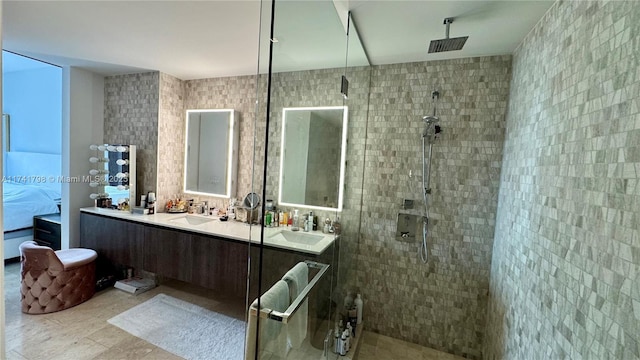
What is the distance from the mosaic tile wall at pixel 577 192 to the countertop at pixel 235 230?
1.28m

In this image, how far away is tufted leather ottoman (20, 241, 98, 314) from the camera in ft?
8.16

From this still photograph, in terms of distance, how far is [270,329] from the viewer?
1330 mm

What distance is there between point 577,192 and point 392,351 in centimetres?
194

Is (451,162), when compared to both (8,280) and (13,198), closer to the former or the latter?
(8,280)

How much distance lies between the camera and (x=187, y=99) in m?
3.35

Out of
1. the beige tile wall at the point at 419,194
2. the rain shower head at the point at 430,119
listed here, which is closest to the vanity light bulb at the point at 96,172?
the beige tile wall at the point at 419,194

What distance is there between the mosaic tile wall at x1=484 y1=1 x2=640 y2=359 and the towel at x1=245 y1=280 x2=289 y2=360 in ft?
4.22

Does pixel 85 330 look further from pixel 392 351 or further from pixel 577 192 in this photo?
pixel 577 192

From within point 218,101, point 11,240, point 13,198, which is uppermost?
point 218,101

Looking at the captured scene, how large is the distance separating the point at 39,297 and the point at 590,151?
423 centimetres

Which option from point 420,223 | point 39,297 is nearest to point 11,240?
point 39,297

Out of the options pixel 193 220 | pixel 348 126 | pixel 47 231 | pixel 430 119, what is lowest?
pixel 47 231

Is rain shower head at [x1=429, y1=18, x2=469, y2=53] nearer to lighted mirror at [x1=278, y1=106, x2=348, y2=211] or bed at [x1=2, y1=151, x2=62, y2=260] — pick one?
lighted mirror at [x1=278, y1=106, x2=348, y2=211]

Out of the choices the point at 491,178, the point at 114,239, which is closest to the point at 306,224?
the point at 491,178
